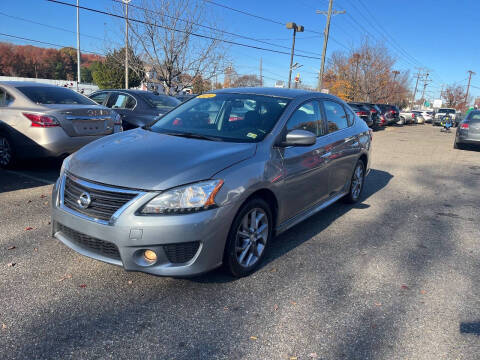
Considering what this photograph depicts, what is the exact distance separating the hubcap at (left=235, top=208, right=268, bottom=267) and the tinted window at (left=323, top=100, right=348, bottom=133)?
1.84m

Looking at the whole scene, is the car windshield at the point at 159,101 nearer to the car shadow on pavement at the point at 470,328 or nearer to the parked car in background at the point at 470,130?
the car shadow on pavement at the point at 470,328

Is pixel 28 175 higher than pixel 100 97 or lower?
lower

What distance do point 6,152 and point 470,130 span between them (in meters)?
14.3

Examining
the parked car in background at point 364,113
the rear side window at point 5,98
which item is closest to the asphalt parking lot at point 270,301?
the rear side window at point 5,98

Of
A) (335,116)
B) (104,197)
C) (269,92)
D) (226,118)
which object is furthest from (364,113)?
(104,197)

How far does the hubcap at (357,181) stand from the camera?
568 cm

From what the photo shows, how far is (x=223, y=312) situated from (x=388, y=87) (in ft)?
158

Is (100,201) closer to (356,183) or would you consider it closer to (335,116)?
(335,116)

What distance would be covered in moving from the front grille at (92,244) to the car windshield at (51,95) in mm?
4275

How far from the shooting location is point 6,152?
6566 millimetres

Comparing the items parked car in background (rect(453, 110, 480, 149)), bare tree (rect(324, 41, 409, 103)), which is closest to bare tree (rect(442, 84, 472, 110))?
bare tree (rect(324, 41, 409, 103))

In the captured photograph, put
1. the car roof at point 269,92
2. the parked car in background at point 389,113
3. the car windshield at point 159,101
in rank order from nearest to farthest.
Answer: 1. the car roof at point 269,92
2. the car windshield at point 159,101
3. the parked car in background at point 389,113

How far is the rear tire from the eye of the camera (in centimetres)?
646

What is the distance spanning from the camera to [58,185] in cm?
325
